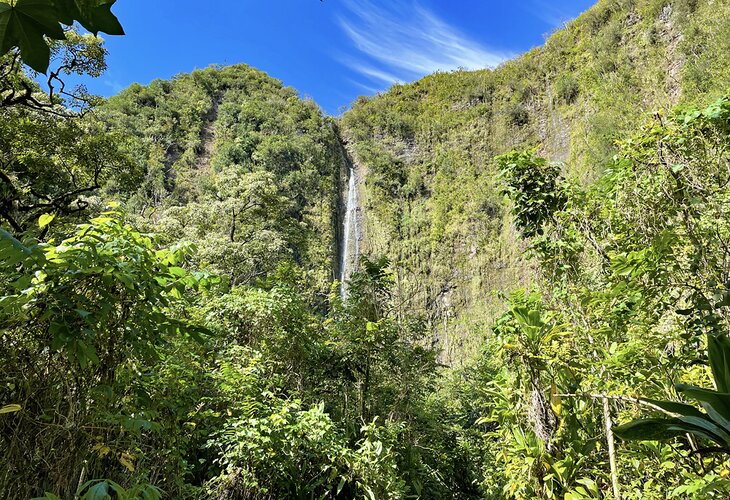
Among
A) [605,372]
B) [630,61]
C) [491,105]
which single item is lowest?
[605,372]

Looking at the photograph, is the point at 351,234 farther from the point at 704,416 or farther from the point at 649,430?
the point at 704,416

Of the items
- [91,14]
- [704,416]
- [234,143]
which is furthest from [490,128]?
[91,14]

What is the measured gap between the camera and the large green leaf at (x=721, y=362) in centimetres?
101

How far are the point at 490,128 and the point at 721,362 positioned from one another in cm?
2780

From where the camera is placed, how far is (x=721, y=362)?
103 cm

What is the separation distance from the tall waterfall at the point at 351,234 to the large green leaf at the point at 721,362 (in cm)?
2324

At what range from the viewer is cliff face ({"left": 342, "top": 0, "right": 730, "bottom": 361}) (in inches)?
604

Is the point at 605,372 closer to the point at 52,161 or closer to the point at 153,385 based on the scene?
the point at 153,385

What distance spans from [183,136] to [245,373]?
86.2 ft

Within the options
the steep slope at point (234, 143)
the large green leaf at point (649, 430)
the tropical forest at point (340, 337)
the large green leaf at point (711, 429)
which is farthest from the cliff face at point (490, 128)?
the large green leaf at point (711, 429)

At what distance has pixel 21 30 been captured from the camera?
672 mm

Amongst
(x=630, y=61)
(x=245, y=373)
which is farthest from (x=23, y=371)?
(x=630, y=61)

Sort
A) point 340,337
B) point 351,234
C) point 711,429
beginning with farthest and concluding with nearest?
point 351,234
point 340,337
point 711,429

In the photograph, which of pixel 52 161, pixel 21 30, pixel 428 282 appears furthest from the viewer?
pixel 428 282
